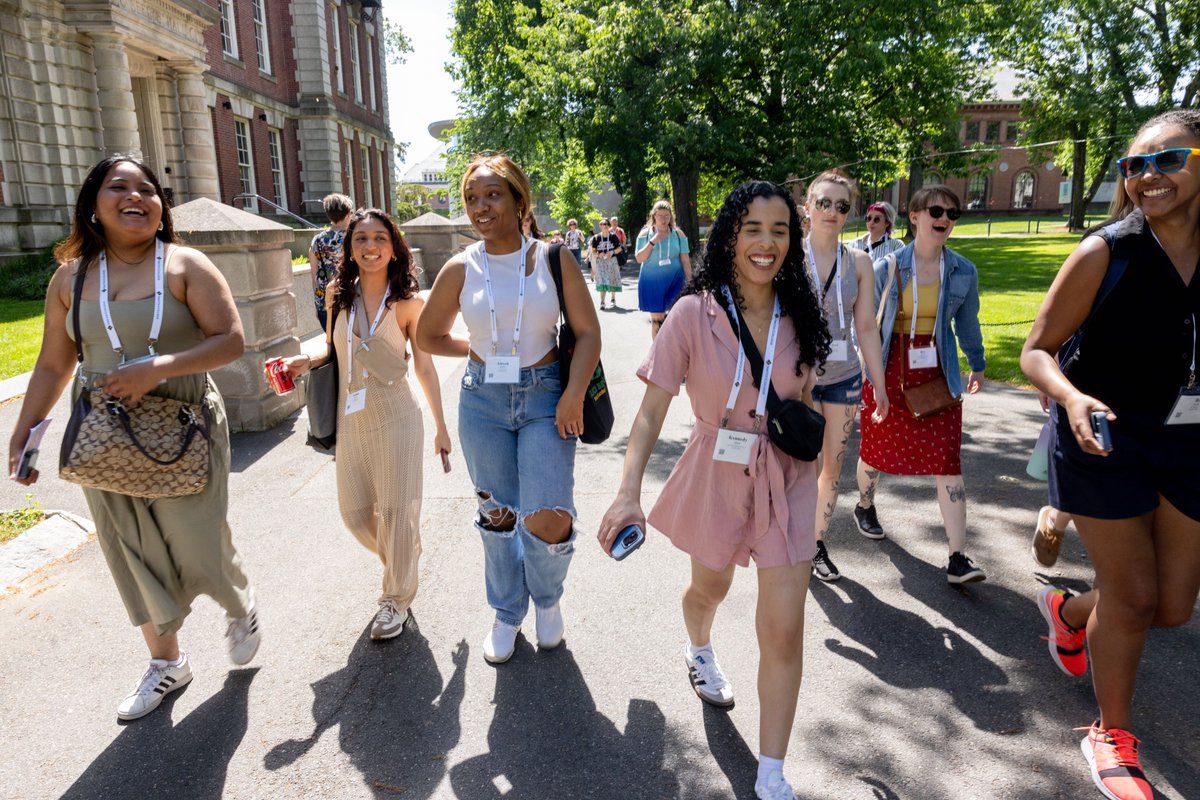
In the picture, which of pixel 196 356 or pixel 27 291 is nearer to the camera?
pixel 196 356

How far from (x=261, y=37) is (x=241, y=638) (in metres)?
28.9

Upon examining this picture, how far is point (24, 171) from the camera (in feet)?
50.4

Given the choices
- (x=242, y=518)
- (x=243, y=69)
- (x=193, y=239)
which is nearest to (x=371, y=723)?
(x=242, y=518)

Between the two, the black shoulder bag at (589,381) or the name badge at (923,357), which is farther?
the name badge at (923,357)

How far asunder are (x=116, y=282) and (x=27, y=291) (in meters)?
13.3

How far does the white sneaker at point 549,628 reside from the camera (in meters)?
3.61

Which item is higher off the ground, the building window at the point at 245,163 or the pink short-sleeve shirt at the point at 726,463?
the building window at the point at 245,163

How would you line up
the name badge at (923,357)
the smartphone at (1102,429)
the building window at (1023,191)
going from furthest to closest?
the building window at (1023,191)
the name badge at (923,357)
the smartphone at (1102,429)

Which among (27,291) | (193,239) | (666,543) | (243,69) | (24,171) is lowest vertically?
(666,543)

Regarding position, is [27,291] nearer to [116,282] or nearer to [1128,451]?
[116,282]

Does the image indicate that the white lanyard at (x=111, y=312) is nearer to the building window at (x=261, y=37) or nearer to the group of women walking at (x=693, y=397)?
the group of women walking at (x=693, y=397)

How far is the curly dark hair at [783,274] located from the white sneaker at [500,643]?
5.67ft

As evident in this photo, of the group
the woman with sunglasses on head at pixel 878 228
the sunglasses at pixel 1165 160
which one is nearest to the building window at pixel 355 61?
the woman with sunglasses on head at pixel 878 228

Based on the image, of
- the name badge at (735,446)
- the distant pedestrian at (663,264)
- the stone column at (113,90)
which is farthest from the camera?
the stone column at (113,90)
